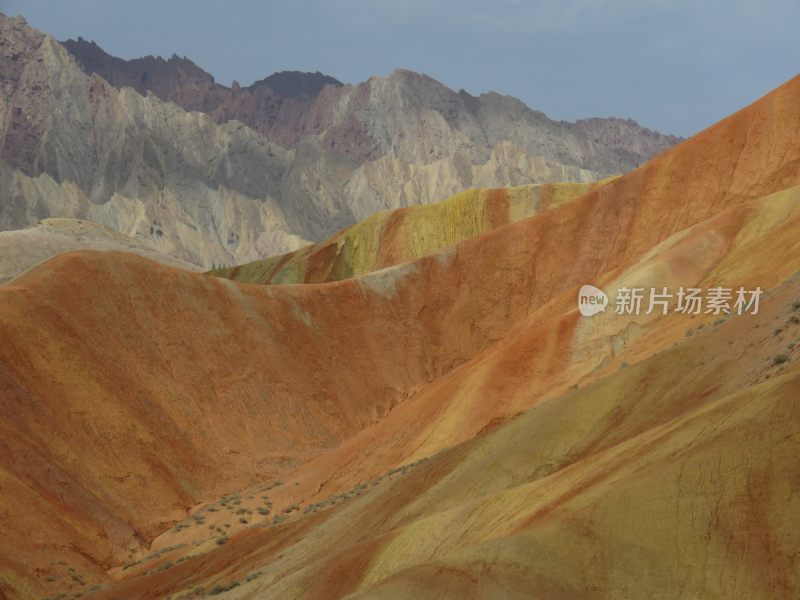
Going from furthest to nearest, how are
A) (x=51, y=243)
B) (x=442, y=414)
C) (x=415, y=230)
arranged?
1. (x=51, y=243)
2. (x=415, y=230)
3. (x=442, y=414)

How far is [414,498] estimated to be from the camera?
29562 millimetres

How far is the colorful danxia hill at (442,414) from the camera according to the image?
18.0 meters

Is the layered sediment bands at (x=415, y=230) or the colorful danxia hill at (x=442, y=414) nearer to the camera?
the colorful danxia hill at (x=442, y=414)

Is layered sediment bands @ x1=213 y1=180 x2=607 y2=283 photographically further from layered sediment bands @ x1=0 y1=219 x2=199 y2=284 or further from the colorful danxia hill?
layered sediment bands @ x1=0 y1=219 x2=199 y2=284

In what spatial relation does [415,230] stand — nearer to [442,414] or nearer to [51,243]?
[51,243]

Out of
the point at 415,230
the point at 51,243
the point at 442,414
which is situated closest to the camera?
the point at 442,414

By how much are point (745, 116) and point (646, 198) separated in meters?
7.36

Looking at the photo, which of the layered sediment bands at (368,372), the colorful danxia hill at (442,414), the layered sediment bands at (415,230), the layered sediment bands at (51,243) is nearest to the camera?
the colorful danxia hill at (442,414)

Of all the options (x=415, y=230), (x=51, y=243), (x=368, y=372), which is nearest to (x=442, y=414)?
(x=368, y=372)

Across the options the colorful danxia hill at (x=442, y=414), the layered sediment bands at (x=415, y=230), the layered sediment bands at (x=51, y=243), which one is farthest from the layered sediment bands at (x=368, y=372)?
the layered sediment bands at (x=51, y=243)

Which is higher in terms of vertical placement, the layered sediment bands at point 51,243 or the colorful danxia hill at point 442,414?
the layered sediment bands at point 51,243

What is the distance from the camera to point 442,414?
152 ft

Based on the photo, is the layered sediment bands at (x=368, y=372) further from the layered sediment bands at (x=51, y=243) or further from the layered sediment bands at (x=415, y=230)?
the layered sediment bands at (x=51, y=243)

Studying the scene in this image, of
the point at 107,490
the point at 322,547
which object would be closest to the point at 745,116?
the point at 107,490
